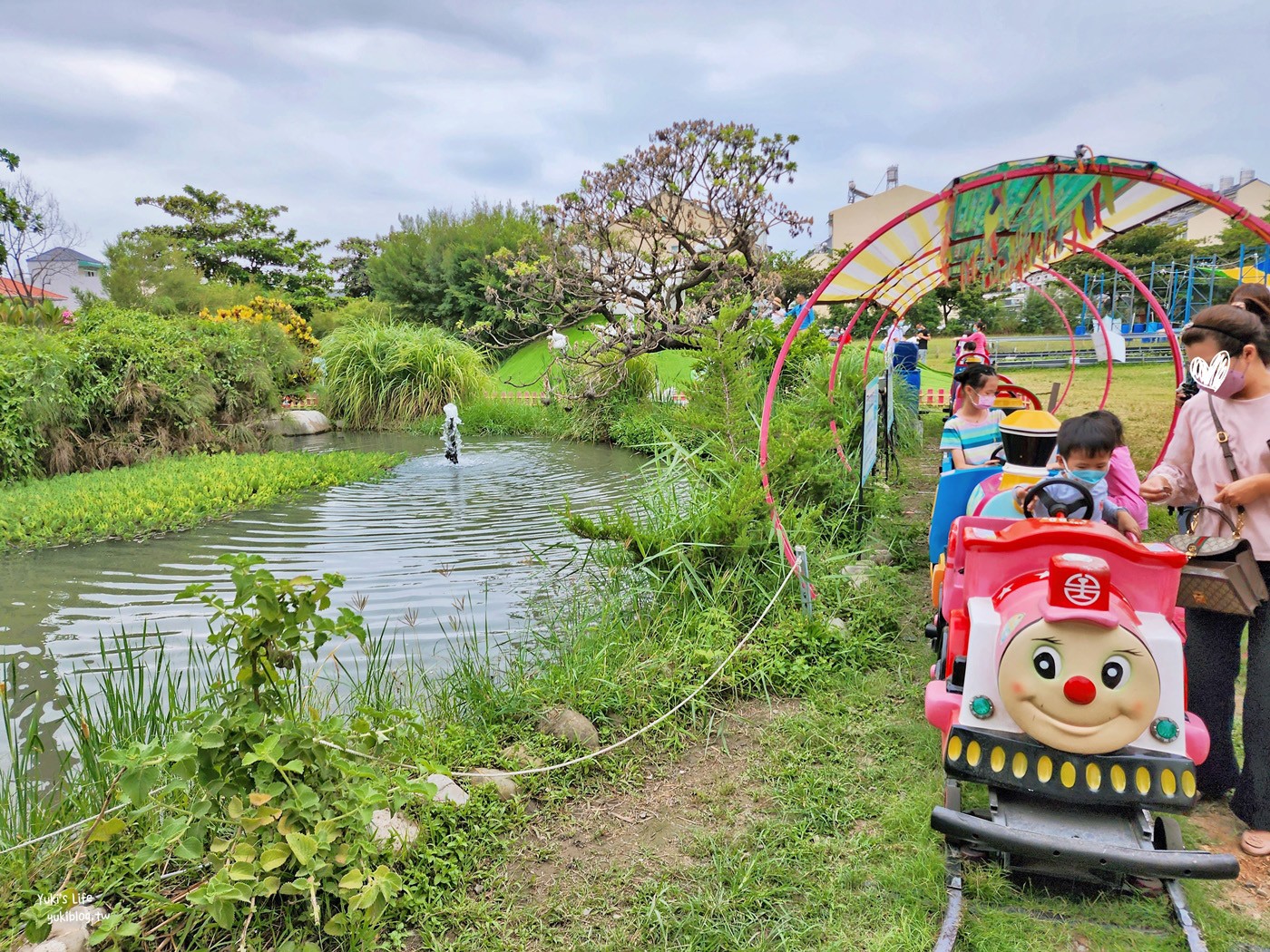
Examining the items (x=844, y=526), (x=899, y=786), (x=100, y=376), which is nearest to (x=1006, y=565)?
(x=899, y=786)

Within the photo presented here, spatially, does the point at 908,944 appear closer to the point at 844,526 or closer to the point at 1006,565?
the point at 1006,565

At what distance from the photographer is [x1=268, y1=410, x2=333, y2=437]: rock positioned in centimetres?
1460

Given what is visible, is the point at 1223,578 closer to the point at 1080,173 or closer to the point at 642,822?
the point at 1080,173

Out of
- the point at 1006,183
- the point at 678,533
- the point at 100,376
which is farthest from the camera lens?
the point at 100,376

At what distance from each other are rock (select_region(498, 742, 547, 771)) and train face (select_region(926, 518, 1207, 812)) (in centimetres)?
158

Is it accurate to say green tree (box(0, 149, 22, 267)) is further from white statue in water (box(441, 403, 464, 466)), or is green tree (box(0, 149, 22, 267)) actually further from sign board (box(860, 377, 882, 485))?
sign board (box(860, 377, 882, 485))

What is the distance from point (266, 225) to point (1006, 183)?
36.4m

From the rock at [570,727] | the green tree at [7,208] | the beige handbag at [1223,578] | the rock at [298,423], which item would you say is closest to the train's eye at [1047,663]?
the beige handbag at [1223,578]

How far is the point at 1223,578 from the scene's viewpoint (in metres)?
2.46

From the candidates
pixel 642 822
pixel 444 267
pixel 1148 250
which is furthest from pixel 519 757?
pixel 1148 250

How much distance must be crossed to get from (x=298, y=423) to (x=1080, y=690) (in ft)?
49.1

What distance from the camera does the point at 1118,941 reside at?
6.98 ft

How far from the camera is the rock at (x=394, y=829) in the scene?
243 cm

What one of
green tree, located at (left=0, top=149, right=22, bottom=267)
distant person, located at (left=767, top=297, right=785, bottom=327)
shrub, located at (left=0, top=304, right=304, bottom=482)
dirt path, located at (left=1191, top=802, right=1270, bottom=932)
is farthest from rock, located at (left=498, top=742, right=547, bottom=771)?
green tree, located at (left=0, top=149, right=22, bottom=267)
